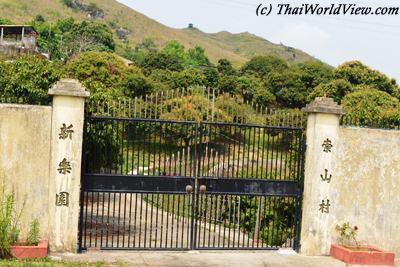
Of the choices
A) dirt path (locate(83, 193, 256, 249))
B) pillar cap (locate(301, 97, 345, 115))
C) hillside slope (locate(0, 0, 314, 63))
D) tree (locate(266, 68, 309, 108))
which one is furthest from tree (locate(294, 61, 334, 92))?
hillside slope (locate(0, 0, 314, 63))

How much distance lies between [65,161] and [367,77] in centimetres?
4720

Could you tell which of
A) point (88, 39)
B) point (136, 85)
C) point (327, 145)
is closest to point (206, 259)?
point (327, 145)

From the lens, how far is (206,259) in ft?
31.9

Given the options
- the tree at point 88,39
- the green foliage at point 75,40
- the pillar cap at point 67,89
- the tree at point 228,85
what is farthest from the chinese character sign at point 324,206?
the tree at point 88,39

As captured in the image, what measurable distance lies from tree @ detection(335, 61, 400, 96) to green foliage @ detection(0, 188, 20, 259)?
4652cm

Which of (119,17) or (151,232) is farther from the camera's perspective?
(119,17)

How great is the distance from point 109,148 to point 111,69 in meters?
34.8

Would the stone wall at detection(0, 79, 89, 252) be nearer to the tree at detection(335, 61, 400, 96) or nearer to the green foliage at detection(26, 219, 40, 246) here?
the green foliage at detection(26, 219, 40, 246)

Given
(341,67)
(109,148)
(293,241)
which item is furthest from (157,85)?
(293,241)

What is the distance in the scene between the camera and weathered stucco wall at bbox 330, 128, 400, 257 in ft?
34.6

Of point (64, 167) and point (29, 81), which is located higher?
point (29, 81)

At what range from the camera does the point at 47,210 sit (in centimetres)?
932

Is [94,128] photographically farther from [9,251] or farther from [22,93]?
[22,93]

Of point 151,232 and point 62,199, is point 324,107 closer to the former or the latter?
point 151,232
